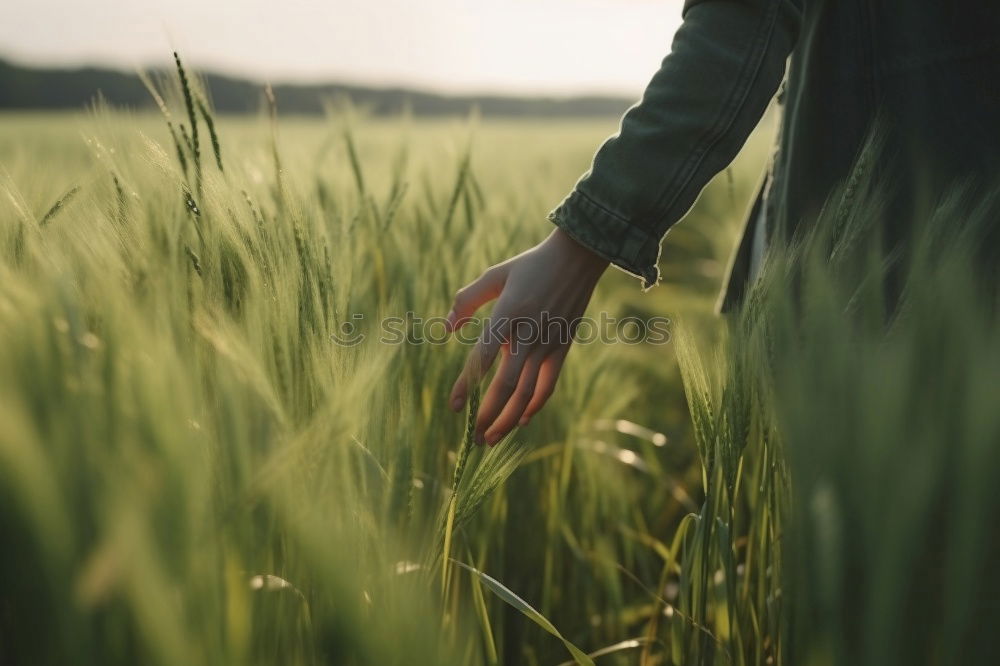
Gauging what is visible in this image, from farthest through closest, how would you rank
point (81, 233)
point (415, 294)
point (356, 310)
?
point (415, 294) < point (356, 310) < point (81, 233)

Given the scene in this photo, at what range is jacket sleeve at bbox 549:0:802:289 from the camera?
725 millimetres

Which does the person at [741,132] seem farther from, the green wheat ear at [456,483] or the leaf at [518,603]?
the leaf at [518,603]

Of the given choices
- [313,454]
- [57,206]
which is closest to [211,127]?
[57,206]

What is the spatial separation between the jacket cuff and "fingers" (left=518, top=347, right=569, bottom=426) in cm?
12

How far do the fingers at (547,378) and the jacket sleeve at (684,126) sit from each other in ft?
0.39

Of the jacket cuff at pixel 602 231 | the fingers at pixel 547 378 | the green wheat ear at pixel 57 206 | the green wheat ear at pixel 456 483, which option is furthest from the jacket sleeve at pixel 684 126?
the green wheat ear at pixel 57 206

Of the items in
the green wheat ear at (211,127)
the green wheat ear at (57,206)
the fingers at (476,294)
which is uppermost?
the green wheat ear at (211,127)

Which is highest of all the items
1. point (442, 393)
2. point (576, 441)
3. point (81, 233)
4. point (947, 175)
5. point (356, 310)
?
point (947, 175)

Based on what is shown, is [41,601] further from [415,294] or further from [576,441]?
[576,441]

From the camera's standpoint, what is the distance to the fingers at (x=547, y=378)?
2.62 ft

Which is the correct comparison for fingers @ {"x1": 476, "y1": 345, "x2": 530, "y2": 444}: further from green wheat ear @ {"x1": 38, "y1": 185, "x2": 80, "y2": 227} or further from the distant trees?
the distant trees

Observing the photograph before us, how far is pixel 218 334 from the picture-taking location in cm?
46

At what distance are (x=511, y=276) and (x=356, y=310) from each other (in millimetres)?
206

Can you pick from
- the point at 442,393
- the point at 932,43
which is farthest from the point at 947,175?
the point at 442,393
